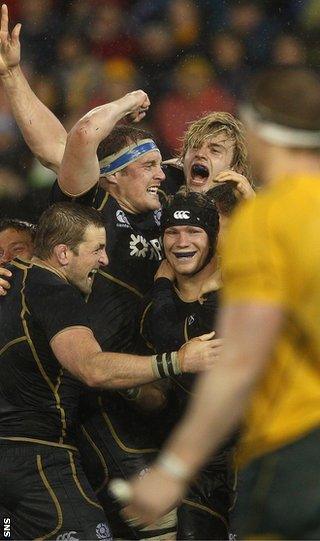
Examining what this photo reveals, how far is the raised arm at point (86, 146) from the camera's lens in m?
3.94

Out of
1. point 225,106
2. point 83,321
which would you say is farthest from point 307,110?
point 225,106

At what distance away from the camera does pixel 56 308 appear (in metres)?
3.70

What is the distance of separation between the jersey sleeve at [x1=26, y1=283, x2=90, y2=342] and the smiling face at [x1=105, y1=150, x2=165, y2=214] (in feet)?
2.15

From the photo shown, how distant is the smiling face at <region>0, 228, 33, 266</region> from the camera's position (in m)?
4.79

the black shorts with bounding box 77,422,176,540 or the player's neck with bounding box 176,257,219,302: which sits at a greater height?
the player's neck with bounding box 176,257,219,302

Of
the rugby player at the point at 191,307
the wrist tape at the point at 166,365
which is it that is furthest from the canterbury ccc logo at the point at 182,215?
the wrist tape at the point at 166,365

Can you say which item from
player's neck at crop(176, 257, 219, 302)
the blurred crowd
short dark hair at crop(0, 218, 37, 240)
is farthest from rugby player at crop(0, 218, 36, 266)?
the blurred crowd

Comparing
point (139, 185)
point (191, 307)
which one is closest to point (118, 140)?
point (139, 185)

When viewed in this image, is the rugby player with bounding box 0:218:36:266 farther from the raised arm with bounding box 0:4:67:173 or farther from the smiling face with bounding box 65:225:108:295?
the smiling face with bounding box 65:225:108:295

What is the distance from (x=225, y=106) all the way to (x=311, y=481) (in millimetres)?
5043

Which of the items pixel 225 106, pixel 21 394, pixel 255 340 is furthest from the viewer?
pixel 225 106

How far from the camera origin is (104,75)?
7.01m

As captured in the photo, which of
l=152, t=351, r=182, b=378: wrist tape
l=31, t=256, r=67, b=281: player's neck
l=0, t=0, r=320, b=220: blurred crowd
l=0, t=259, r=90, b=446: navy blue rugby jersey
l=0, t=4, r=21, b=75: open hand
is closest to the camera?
l=152, t=351, r=182, b=378: wrist tape

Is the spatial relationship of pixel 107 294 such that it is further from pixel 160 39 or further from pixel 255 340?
pixel 160 39
